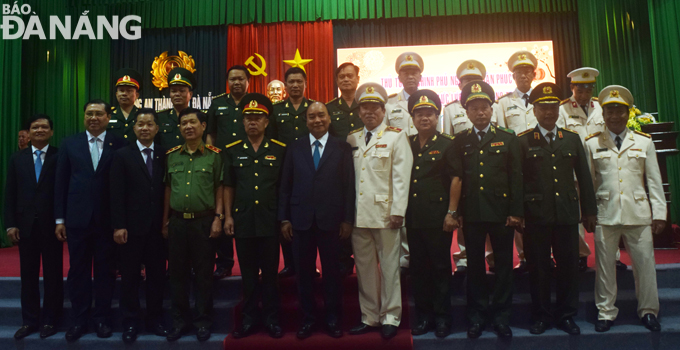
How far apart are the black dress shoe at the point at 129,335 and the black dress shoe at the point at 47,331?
0.61 m

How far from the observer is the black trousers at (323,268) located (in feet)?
8.97

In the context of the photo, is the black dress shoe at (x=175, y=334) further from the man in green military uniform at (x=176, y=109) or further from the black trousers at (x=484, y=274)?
the black trousers at (x=484, y=274)

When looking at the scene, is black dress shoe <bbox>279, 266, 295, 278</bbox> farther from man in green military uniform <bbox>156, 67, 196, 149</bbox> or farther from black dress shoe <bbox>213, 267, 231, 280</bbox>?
man in green military uniform <bbox>156, 67, 196, 149</bbox>

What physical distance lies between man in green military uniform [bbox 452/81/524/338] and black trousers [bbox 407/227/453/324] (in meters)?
0.16

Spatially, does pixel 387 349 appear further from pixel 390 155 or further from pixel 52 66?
pixel 52 66

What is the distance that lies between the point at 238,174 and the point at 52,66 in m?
6.20

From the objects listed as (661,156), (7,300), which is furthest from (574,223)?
(7,300)

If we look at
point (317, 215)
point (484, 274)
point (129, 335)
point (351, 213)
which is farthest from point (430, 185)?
point (129, 335)

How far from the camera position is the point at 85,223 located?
2844 millimetres

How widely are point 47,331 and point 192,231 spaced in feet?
4.34

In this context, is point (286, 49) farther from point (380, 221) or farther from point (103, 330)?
point (103, 330)

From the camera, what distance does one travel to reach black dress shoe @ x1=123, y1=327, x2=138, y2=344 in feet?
9.06

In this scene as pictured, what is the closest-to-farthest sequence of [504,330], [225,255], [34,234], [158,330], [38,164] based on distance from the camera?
[504,330], [158,330], [34,234], [38,164], [225,255]

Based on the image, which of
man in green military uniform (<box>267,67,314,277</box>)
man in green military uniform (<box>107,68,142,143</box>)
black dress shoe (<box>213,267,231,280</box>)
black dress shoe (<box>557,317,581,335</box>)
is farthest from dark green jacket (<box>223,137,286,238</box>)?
black dress shoe (<box>557,317,581,335</box>)
